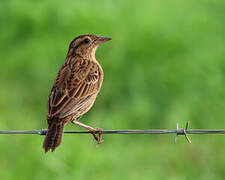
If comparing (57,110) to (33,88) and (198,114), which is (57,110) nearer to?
(198,114)

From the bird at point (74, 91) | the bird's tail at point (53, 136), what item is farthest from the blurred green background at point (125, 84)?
the bird's tail at point (53, 136)

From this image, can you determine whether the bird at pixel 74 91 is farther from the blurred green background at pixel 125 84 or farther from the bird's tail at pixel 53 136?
the blurred green background at pixel 125 84

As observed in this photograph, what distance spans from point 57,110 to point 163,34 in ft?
22.4

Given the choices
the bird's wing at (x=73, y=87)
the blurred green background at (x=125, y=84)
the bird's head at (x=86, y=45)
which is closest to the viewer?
the bird's wing at (x=73, y=87)

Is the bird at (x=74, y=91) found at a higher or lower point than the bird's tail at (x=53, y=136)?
higher

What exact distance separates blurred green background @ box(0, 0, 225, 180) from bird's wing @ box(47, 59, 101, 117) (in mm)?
1678

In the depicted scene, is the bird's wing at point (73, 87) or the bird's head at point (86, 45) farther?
the bird's head at point (86, 45)

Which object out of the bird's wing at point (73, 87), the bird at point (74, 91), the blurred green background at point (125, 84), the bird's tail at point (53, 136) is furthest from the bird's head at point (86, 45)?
the blurred green background at point (125, 84)

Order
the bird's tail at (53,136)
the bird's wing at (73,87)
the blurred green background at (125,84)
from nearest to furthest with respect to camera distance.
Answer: the bird's tail at (53,136)
the bird's wing at (73,87)
the blurred green background at (125,84)

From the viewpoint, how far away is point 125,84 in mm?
14258

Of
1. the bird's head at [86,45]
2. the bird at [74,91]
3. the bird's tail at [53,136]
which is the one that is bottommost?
the bird's tail at [53,136]

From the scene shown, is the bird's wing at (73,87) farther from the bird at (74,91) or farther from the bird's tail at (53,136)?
the bird's tail at (53,136)

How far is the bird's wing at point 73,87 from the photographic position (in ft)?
29.4

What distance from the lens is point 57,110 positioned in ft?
29.1
